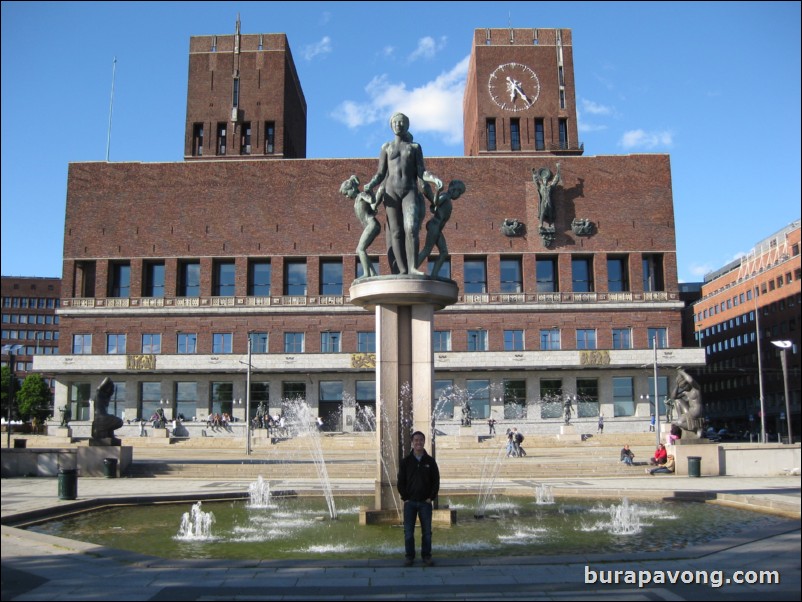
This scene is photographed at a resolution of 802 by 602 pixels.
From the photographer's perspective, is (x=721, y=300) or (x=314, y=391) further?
(x=721, y=300)

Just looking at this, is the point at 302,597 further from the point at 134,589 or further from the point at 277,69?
the point at 277,69

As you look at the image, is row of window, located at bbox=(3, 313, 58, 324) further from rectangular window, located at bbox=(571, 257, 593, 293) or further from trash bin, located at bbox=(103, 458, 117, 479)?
trash bin, located at bbox=(103, 458, 117, 479)

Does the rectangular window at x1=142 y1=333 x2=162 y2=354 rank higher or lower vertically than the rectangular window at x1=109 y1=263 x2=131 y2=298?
lower

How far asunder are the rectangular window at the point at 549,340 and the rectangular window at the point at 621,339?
4.74m

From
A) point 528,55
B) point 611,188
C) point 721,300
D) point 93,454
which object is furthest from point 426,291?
point 721,300

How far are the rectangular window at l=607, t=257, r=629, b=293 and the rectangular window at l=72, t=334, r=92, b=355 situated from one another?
145 ft

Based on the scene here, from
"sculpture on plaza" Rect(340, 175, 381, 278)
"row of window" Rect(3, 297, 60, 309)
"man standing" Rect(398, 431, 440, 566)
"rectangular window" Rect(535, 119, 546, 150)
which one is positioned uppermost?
"rectangular window" Rect(535, 119, 546, 150)

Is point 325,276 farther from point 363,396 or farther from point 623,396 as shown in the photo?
point 623,396

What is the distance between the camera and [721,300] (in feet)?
336

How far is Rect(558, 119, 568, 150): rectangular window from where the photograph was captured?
251ft

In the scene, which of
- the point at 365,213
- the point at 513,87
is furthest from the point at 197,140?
the point at 365,213

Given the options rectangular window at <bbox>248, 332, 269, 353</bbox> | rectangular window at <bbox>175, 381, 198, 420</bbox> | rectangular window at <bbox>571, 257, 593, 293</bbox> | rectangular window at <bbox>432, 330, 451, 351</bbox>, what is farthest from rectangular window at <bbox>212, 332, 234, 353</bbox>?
rectangular window at <bbox>571, 257, 593, 293</bbox>

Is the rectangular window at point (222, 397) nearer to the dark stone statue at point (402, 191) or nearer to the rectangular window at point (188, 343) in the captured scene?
the rectangular window at point (188, 343)

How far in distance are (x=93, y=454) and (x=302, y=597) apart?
2194 centimetres
